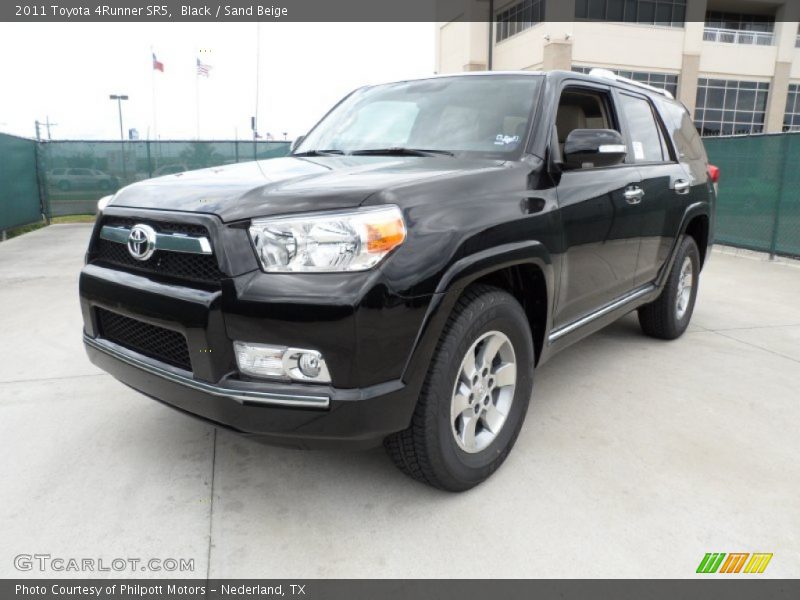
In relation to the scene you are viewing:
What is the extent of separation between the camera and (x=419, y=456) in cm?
238

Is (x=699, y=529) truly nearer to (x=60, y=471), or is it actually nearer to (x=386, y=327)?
(x=386, y=327)

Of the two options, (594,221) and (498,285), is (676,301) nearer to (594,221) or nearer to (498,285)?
(594,221)

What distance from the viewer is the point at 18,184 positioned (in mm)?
12211

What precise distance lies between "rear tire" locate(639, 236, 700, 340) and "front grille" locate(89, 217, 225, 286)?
3588mm

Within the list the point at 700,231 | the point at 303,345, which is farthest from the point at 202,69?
the point at 303,345

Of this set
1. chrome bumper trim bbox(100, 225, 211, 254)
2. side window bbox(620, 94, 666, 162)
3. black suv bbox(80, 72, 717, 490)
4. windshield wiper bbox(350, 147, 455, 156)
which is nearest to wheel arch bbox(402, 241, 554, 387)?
black suv bbox(80, 72, 717, 490)

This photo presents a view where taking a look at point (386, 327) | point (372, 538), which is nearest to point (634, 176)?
point (386, 327)

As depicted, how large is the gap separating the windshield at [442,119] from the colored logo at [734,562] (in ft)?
6.12

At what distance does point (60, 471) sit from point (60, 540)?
0.58 meters

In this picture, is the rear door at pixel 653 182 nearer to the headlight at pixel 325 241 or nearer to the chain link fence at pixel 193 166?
the headlight at pixel 325 241

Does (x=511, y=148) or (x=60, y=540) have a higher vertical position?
(x=511, y=148)

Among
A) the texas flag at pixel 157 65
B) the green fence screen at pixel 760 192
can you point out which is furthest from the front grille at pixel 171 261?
the texas flag at pixel 157 65

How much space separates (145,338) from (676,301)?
390cm

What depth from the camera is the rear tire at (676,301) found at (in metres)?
4.65
